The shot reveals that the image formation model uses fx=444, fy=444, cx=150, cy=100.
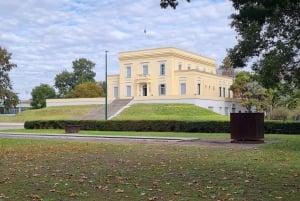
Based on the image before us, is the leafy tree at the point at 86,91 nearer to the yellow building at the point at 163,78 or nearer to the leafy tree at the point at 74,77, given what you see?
the yellow building at the point at 163,78

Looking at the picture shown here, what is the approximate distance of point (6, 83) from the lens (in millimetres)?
28547

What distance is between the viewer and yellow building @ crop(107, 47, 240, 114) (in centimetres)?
7519

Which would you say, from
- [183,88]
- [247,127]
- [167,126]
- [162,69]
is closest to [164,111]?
[183,88]

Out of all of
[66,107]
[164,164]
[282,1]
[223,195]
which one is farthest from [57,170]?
[66,107]

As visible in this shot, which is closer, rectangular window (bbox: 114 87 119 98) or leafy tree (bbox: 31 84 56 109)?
rectangular window (bbox: 114 87 119 98)

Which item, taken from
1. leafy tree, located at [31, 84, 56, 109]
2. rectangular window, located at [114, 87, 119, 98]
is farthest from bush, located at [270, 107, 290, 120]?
leafy tree, located at [31, 84, 56, 109]

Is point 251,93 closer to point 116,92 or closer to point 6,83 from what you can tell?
point 116,92

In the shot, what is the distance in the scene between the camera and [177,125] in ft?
108

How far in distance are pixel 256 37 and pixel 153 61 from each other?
196ft

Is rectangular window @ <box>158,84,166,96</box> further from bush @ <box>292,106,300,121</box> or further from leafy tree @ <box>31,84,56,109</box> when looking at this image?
leafy tree @ <box>31,84,56,109</box>

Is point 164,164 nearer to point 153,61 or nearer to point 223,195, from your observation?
point 223,195

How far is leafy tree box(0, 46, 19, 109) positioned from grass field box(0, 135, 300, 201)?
15050 millimetres

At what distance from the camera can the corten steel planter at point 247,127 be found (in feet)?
68.3

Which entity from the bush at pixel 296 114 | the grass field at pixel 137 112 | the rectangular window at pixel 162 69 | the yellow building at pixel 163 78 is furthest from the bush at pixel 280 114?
the rectangular window at pixel 162 69
